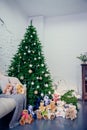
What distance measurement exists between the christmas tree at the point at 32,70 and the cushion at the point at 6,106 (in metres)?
0.93

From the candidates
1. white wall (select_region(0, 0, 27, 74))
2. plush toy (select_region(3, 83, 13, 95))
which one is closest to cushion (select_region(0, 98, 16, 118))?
plush toy (select_region(3, 83, 13, 95))

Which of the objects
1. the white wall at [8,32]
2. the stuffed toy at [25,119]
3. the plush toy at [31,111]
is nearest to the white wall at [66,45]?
the white wall at [8,32]

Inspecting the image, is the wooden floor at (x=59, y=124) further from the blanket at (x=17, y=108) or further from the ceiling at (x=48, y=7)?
the ceiling at (x=48, y=7)

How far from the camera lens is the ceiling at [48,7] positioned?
14.6 feet

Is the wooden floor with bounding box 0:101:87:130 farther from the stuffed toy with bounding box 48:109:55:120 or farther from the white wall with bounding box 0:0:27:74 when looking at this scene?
the white wall with bounding box 0:0:27:74

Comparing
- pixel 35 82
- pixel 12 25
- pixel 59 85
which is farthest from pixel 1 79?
pixel 59 85

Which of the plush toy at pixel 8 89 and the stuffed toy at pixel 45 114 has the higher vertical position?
the plush toy at pixel 8 89

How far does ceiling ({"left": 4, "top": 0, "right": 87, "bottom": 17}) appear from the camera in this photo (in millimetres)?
4453

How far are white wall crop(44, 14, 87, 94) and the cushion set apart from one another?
2.93 m

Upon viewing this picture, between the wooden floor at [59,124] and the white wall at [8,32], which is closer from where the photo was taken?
the wooden floor at [59,124]

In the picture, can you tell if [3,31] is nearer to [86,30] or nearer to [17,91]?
[17,91]

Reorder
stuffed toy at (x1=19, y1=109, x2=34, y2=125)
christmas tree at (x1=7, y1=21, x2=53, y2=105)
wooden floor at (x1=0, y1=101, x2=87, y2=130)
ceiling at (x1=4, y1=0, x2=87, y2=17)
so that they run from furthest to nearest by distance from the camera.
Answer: ceiling at (x1=4, y1=0, x2=87, y2=17) < christmas tree at (x1=7, y1=21, x2=53, y2=105) < stuffed toy at (x1=19, y1=109, x2=34, y2=125) < wooden floor at (x1=0, y1=101, x2=87, y2=130)

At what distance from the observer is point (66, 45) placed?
5.27 metres

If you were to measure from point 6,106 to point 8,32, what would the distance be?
2.45 m
